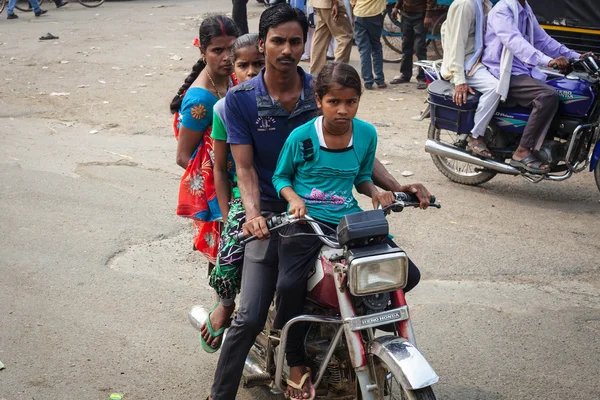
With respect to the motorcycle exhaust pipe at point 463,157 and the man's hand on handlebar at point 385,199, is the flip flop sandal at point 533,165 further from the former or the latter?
the man's hand on handlebar at point 385,199

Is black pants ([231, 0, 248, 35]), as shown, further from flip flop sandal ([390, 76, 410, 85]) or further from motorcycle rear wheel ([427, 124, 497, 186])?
motorcycle rear wheel ([427, 124, 497, 186])

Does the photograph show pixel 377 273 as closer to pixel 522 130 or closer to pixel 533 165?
pixel 533 165

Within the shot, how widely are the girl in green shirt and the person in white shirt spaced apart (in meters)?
3.39

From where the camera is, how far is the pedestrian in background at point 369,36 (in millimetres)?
10500

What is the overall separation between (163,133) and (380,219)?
626cm

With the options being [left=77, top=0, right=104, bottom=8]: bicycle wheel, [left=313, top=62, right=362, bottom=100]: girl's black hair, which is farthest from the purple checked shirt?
[left=77, top=0, right=104, bottom=8]: bicycle wheel

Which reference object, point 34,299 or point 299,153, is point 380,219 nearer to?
point 299,153

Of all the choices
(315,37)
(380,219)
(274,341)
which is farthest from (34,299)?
(315,37)

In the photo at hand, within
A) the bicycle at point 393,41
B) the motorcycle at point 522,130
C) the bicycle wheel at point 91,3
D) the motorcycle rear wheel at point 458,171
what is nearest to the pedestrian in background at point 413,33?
the bicycle at point 393,41

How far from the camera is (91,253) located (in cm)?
568

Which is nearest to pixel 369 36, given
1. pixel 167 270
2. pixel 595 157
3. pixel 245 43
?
pixel 595 157

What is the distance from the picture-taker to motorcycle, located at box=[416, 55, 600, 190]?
21.2ft

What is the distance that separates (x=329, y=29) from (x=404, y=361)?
8557mm

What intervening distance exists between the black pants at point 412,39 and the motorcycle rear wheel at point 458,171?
386 cm
